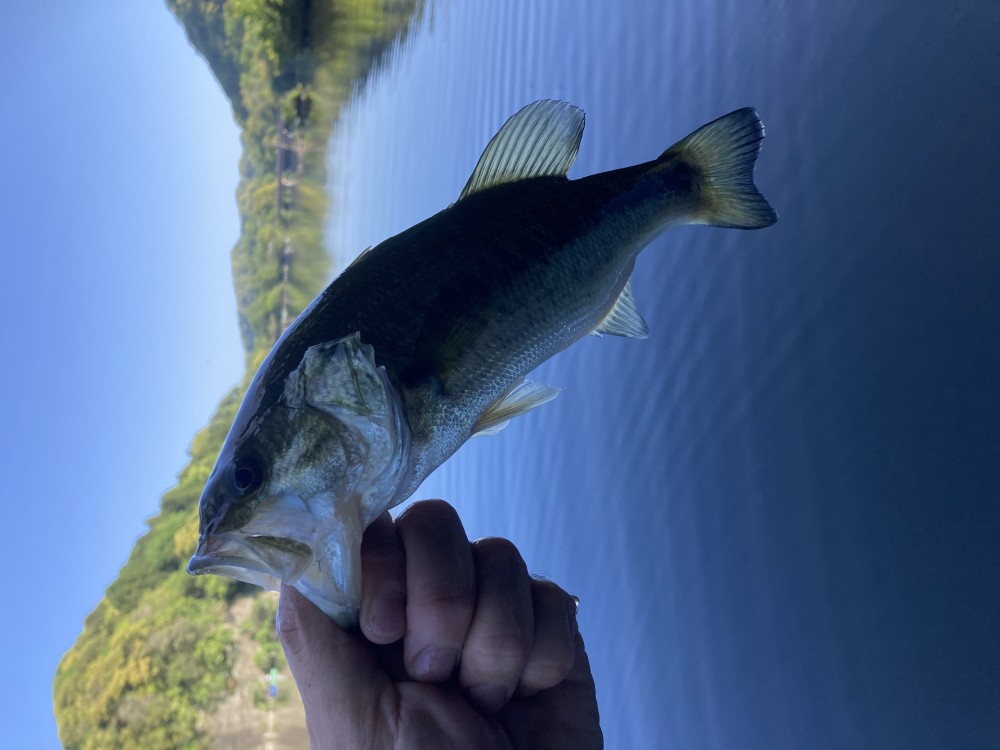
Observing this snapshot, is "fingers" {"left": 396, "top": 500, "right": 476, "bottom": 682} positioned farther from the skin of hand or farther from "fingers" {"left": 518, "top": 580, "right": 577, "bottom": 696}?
"fingers" {"left": 518, "top": 580, "right": 577, "bottom": 696}

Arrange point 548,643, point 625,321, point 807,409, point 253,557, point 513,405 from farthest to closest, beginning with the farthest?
point 807,409 → point 625,321 → point 513,405 → point 548,643 → point 253,557

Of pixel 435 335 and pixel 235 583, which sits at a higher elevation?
pixel 235 583

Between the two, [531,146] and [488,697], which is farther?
[531,146]

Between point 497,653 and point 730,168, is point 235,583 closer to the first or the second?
point 497,653

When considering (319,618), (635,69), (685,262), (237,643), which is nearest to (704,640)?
(685,262)

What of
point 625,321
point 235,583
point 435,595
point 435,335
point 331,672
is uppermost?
point 235,583

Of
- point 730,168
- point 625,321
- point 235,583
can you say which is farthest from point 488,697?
point 235,583

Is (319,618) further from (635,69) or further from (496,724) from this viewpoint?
(635,69)
